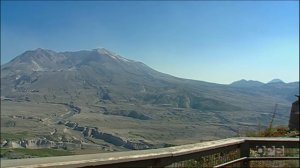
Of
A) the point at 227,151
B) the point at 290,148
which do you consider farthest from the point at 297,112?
the point at 227,151

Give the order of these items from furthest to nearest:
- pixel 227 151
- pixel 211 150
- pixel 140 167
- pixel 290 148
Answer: pixel 290 148, pixel 227 151, pixel 211 150, pixel 140 167

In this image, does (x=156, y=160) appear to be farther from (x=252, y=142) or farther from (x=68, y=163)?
(x=252, y=142)

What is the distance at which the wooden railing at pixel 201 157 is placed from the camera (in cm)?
352

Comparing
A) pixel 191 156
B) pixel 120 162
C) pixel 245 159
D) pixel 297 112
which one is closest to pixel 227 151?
pixel 245 159

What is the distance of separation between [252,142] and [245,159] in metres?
0.30

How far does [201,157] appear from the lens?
18.0 ft

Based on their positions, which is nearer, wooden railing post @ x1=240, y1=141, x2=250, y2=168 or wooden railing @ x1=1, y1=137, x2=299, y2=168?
wooden railing @ x1=1, y1=137, x2=299, y2=168

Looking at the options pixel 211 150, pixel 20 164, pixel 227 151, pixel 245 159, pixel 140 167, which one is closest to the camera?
pixel 20 164

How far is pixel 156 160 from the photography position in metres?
4.48

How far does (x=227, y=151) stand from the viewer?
621 centimetres

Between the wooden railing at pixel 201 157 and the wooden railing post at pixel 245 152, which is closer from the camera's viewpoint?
the wooden railing at pixel 201 157

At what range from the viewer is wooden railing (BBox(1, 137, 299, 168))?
11.5ft

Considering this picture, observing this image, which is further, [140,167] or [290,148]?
[290,148]

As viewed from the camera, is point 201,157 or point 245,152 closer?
point 201,157
